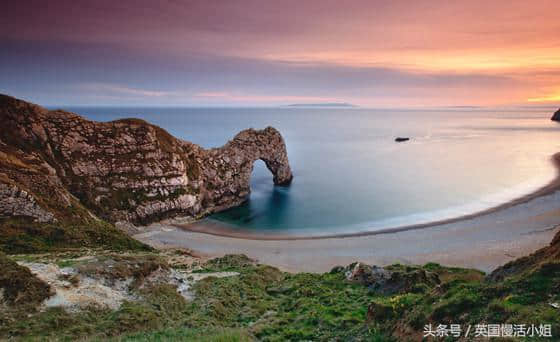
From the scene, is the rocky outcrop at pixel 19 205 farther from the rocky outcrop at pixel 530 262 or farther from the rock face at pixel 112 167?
the rocky outcrop at pixel 530 262

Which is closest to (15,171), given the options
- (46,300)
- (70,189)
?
(70,189)

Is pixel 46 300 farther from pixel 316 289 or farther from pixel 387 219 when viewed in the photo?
pixel 387 219

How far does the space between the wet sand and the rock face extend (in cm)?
451

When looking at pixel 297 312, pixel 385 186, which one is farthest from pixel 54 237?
pixel 385 186

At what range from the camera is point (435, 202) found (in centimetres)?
5825

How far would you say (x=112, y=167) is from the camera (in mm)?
47531

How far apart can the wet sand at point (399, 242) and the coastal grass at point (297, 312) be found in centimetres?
1086

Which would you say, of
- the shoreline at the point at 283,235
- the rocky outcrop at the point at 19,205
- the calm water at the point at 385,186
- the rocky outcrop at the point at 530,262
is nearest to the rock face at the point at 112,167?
the rocky outcrop at the point at 19,205

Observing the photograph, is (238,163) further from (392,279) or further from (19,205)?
(392,279)

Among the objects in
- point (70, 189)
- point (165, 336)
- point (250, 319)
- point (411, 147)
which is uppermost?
point (411, 147)

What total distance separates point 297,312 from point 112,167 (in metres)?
39.8

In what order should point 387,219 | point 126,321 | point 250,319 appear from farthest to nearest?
point 387,219 → point 250,319 → point 126,321

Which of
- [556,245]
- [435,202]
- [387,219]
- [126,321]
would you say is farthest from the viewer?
[435,202]

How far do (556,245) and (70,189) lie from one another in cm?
4810
